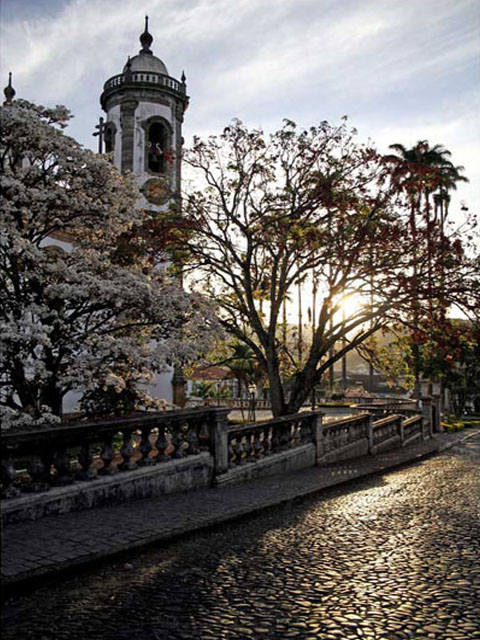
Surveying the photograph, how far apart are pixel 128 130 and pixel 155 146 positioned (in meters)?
1.62

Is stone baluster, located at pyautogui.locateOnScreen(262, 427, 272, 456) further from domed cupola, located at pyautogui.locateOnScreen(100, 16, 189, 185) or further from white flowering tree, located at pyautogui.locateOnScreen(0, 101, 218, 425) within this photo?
domed cupola, located at pyautogui.locateOnScreen(100, 16, 189, 185)

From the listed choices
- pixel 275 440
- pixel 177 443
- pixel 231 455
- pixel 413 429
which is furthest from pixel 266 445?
pixel 413 429

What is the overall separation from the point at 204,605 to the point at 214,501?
159 inches

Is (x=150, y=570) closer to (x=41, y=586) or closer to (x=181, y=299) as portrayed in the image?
(x=41, y=586)

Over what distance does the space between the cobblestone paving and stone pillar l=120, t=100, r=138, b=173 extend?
27.4m

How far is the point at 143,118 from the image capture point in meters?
33.6

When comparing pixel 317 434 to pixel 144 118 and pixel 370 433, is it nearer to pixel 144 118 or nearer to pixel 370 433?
pixel 370 433

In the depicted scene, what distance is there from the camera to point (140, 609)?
5.00m

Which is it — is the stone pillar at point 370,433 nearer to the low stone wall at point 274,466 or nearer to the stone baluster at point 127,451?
the low stone wall at point 274,466

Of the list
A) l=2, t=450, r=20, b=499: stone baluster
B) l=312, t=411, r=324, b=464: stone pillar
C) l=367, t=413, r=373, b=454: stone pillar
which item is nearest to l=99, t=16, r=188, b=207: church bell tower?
l=367, t=413, r=373, b=454: stone pillar

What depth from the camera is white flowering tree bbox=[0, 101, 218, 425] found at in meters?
9.73

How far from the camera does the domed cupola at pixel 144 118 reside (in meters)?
33.2

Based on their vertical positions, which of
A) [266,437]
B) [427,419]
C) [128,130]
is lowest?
[427,419]

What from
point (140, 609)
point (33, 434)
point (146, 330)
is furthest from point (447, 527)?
point (146, 330)
